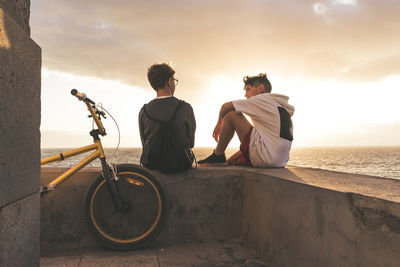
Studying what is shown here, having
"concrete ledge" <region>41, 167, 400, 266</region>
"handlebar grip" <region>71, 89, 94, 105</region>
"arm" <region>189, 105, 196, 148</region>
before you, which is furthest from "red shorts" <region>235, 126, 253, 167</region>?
"handlebar grip" <region>71, 89, 94, 105</region>

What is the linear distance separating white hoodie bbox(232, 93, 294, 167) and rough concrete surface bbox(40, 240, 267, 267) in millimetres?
941

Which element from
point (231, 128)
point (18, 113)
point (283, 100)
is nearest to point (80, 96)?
Result: point (18, 113)

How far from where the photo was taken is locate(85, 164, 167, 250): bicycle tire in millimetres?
2982

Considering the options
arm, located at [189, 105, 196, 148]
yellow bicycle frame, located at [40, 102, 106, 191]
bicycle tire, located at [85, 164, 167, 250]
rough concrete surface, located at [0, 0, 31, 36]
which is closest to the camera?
rough concrete surface, located at [0, 0, 31, 36]

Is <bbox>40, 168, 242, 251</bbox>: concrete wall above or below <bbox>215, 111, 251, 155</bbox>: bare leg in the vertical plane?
below

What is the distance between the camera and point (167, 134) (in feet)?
10.4

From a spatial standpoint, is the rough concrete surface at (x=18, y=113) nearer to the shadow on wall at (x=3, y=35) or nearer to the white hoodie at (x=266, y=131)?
the shadow on wall at (x=3, y=35)

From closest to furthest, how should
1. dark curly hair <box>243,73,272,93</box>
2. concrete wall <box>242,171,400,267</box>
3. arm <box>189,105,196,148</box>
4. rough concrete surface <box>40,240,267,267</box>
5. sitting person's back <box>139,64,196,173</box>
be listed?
concrete wall <box>242,171,400,267</box>, rough concrete surface <box>40,240,267,267</box>, sitting person's back <box>139,64,196,173</box>, arm <box>189,105,196,148</box>, dark curly hair <box>243,73,272,93</box>

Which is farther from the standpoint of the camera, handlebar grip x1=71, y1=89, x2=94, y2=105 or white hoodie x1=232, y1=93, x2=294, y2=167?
white hoodie x1=232, y1=93, x2=294, y2=167

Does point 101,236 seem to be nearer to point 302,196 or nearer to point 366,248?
point 302,196

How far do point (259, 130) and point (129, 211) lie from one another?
164 centimetres

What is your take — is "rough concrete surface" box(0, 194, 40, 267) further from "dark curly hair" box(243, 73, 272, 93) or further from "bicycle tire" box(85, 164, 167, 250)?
"dark curly hair" box(243, 73, 272, 93)

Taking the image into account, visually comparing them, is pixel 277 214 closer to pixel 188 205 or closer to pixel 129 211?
pixel 188 205

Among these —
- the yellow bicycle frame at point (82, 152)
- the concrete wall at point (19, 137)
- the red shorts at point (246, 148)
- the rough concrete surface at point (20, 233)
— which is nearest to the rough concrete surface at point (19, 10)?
the concrete wall at point (19, 137)
